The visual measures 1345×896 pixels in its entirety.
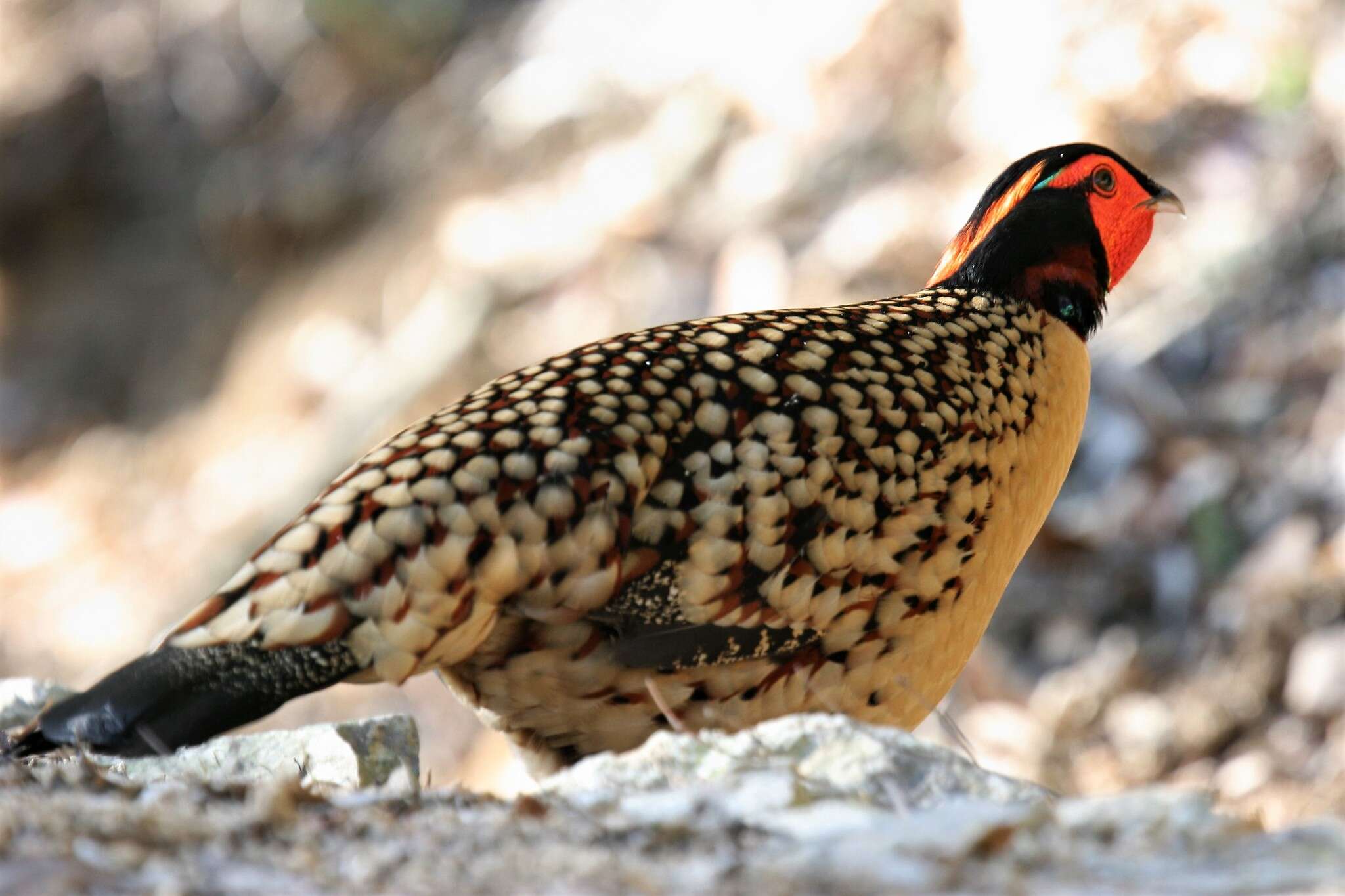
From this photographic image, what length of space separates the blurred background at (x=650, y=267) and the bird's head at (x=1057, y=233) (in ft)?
5.42

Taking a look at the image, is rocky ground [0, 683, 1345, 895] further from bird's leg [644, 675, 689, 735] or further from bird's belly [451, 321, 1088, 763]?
bird's belly [451, 321, 1088, 763]

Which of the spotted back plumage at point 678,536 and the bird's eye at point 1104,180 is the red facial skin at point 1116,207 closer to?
the bird's eye at point 1104,180

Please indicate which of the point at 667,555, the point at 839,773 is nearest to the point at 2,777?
the point at 667,555

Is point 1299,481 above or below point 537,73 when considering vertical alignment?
below

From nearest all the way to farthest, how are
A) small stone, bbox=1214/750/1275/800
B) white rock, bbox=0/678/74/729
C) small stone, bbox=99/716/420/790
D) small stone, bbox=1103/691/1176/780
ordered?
small stone, bbox=99/716/420/790, white rock, bbox=0/678/74/729, small stone, bbox=1214/750/1275/800, small stone, bbox=1103/691/1176/780

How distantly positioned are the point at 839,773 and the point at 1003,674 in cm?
388

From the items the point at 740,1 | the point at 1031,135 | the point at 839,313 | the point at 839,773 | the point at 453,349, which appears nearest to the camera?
the point at 839,773

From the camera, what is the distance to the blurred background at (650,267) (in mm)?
5910

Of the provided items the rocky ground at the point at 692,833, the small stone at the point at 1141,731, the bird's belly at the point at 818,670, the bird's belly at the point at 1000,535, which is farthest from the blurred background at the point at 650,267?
the rocky ground at the point at 692,833

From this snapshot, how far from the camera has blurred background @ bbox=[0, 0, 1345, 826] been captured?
591 cm

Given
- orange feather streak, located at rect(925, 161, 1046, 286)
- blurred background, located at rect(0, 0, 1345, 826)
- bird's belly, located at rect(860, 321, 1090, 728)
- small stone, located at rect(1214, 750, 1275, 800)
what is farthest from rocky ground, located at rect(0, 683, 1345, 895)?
small stone, located at rect(1214, 750, 1275, 800)

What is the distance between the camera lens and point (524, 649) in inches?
105

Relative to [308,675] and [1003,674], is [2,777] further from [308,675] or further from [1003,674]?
[1003,674]

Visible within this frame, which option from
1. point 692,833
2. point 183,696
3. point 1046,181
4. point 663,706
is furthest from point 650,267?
point 692,833
